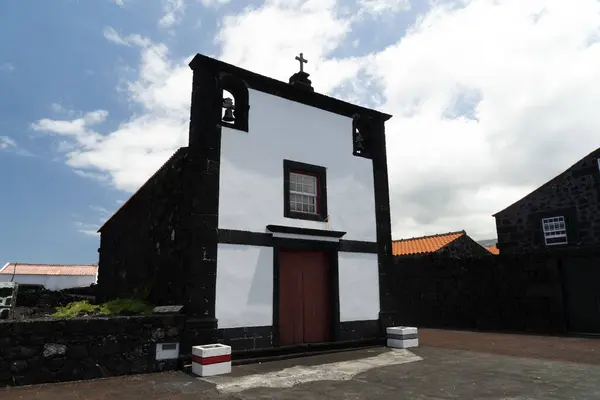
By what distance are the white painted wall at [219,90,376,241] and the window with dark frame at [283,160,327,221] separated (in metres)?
0.15

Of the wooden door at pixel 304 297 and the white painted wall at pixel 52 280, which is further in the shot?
the white painted wall at pixel 52 280

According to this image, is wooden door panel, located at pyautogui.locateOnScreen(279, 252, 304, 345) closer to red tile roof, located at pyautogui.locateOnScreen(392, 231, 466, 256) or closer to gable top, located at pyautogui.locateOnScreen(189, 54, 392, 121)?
gable top, located at pyautogui.locateOnScreen(189, 54, 392, 121)

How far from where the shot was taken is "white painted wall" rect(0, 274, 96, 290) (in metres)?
46.9

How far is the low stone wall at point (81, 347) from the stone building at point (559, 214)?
17.8 meters

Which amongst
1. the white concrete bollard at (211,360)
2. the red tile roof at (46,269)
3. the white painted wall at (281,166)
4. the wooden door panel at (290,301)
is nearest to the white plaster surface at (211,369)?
the white concrete bollard at (211,360)

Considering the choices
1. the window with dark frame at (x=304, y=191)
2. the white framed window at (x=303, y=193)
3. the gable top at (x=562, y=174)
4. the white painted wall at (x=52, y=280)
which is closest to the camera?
the window with dark frame at (x=304, y=191)

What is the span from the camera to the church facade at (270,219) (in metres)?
8.77

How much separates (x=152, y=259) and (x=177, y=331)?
310cm

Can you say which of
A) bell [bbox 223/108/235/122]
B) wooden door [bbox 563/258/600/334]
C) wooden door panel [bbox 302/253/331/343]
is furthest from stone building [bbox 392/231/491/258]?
bell [bbox 223/108/235/122]

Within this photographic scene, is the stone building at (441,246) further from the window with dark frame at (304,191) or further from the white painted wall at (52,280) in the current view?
the white painted wall at (52,280)

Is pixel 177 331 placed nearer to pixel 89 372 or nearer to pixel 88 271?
pixel 89 372

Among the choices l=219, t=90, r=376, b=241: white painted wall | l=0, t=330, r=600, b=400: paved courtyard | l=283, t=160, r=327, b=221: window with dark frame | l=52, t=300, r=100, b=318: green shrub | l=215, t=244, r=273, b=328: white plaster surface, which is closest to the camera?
l=0, t=330, r=600, b=400: paved courtyard

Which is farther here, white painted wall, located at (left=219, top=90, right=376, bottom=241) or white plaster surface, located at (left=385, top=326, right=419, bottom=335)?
white plaster surface, located at (left=385, top=326, right=419, bottom=335)

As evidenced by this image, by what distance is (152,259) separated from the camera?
1050 centimetres
